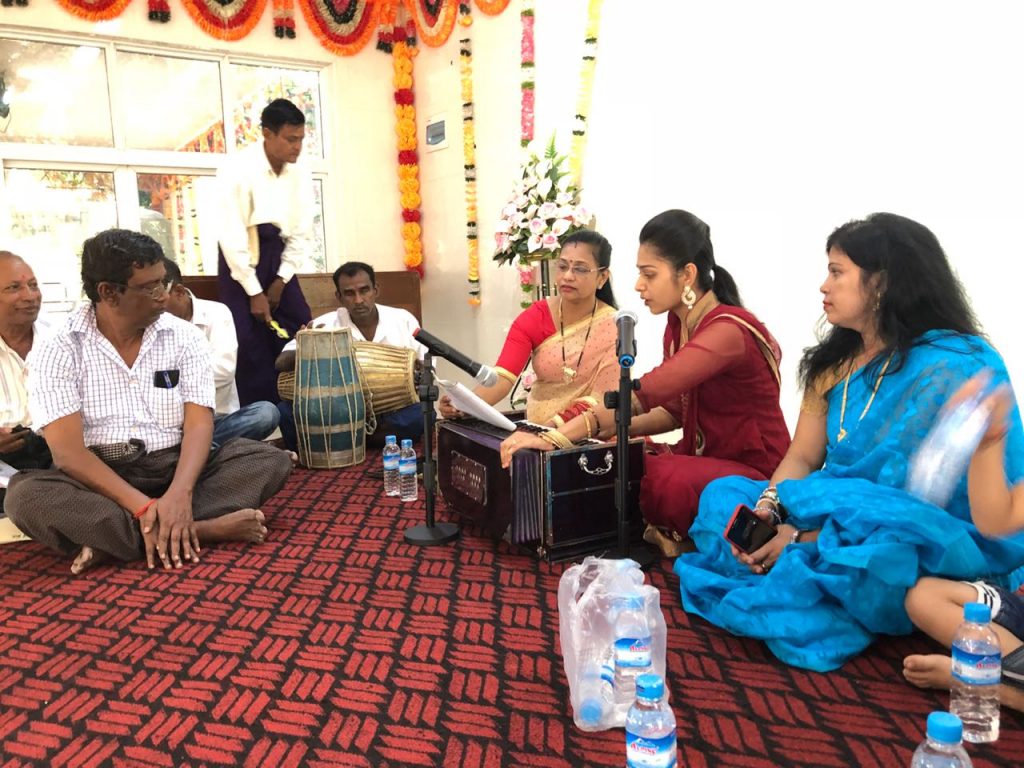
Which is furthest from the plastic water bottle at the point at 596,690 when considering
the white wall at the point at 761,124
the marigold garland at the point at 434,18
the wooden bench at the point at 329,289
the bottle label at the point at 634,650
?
the marigold garland at the point at 434,18

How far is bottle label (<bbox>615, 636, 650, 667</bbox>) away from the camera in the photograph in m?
1.44

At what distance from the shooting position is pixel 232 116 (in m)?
5.64

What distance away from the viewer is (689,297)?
99.6 inches

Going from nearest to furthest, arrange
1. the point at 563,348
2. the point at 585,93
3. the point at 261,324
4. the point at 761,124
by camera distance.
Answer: the point at 563,348 → the point at 761,124 → the point at 261,324 → the point at 585,93

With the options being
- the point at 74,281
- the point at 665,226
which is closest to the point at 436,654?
the point at 665,226

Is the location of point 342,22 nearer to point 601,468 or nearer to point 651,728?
point 601,468

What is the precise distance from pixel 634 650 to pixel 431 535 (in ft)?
4.52

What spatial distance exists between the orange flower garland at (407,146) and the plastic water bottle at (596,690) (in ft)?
16.3

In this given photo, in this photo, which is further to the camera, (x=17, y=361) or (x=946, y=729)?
(x=17, y=361)

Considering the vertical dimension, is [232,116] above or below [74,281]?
above

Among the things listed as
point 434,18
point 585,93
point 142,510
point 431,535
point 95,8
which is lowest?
point 431,535

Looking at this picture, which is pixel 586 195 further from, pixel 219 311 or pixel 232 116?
pixel 232 116

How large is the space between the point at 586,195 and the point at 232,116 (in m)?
2.75

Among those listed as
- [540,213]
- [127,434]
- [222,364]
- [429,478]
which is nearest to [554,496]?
[429,478]
